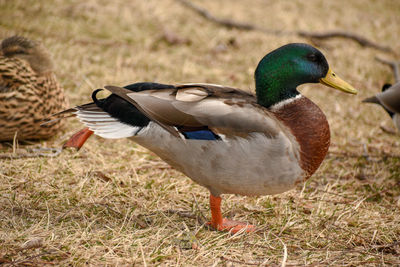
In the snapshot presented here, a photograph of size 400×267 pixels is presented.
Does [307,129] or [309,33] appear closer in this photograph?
[307,129]

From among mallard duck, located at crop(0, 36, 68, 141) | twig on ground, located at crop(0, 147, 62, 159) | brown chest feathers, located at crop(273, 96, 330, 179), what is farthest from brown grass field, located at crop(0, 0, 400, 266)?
brown chest feathers, located at crop(273, 96, 330, 179)

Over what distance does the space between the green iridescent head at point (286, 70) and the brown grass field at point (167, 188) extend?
0.82 m

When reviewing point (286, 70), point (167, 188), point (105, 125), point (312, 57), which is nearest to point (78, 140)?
point (105, 125)

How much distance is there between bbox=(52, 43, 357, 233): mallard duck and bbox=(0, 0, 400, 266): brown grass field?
0.34 meters

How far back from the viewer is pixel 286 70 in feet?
9.06

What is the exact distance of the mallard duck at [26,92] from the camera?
3.65m

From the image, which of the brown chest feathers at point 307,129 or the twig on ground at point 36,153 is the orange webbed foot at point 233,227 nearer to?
the brown chest feathers at point 307,129

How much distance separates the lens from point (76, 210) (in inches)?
116

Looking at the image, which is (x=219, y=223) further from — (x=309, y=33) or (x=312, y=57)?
(x=309, y=33)

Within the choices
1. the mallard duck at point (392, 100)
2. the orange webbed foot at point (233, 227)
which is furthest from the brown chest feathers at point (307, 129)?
the mallard duck at point (392, 100)

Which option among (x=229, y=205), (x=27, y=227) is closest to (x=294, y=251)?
(x=229, y=205)

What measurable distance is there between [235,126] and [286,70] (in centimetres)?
49

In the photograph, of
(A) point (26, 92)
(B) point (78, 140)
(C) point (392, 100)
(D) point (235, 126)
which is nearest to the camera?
(D) point (235, 126)

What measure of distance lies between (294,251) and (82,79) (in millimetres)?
3295
